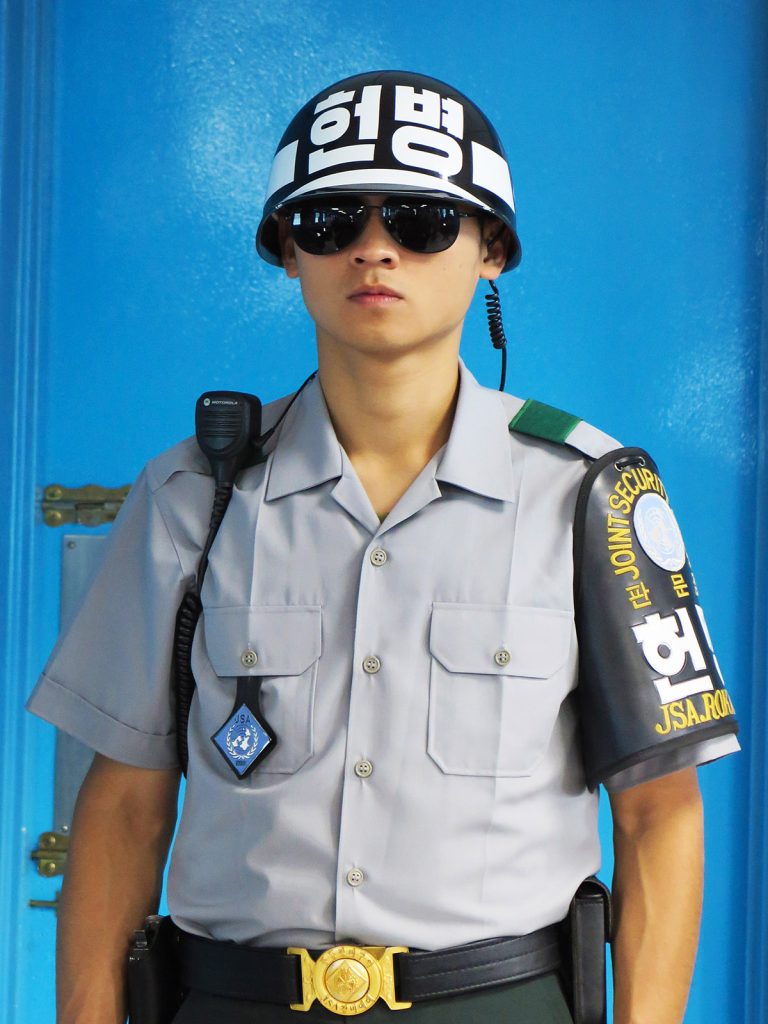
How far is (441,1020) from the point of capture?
1248 mm

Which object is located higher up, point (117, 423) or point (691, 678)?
point (117, 423)

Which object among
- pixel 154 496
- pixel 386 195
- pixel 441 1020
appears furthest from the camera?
pixel 154 496

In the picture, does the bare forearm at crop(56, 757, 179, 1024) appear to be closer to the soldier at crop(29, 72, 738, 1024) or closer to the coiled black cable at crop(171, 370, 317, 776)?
the soldier at crop(29, 72, 738, 1024)

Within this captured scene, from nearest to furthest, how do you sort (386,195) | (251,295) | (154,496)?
(386,195) → (154,496) → (251,295)

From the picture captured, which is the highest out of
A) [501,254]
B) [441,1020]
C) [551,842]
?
[501,254]

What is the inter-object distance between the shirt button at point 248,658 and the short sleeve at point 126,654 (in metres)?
0.11

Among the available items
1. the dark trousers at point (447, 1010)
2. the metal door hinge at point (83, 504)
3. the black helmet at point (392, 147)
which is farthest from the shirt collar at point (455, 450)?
the metal door hinge at point (83, 504)

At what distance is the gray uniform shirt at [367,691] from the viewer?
→ 4.17 ft

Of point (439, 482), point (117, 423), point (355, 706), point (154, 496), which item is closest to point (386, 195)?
point (439, 482)

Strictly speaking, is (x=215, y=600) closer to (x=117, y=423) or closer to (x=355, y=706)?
(x=355, y=706)

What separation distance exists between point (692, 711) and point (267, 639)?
0.46 metres

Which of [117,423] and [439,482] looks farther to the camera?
[117,423]

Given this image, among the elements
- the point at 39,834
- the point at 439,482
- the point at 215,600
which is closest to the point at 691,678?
the point at 439,482

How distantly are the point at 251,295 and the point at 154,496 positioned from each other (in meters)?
0.66
